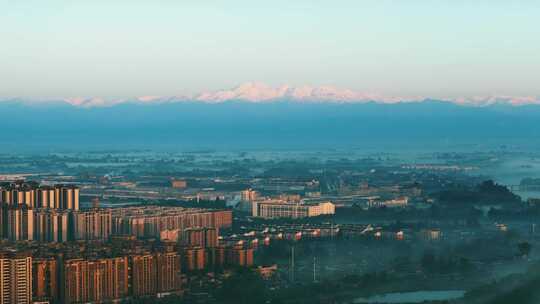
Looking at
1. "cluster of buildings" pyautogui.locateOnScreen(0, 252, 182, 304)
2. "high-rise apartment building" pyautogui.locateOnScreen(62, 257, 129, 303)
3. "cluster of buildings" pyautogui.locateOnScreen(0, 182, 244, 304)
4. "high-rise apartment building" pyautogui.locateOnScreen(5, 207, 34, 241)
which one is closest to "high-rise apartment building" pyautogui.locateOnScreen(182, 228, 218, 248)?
"cluster of buildings" pyautogui.locateOnScreen(0, 182, 244, 304)

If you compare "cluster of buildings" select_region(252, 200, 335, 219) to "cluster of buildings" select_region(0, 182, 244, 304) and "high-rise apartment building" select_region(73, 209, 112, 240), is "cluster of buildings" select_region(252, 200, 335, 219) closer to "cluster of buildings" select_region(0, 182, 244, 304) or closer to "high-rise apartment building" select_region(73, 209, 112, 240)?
"cluster of buildings" select_region(0, 182, 244, 304)

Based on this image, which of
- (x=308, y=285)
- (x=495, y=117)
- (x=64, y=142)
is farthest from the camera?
(x=495, y=117)

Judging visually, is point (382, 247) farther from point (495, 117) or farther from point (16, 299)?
point (495, 117)

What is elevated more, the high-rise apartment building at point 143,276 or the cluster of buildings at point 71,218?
the cluster of buildings at point 71,218

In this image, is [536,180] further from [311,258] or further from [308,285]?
[308,285]

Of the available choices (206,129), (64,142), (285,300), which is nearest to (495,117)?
(206,129)

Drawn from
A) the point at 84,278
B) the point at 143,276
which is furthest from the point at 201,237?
the point at 84,278

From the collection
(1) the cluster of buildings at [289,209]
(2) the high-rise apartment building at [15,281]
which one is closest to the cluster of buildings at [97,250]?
(2) the high-rise apartment building at [15,281]

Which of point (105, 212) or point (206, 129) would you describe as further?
point (206, 129)

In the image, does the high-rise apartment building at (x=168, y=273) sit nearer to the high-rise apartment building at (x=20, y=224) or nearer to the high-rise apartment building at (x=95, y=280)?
the high-rise apartment building at (x=95, y=280)

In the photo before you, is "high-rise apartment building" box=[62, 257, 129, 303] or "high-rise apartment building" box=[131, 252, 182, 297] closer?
"high-rise apartment building" box=[62, 257, 129, 303]

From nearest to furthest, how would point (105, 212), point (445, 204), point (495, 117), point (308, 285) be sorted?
point (308, 285) → point (105, 212) → point (445, 204) → point (495, 117)
